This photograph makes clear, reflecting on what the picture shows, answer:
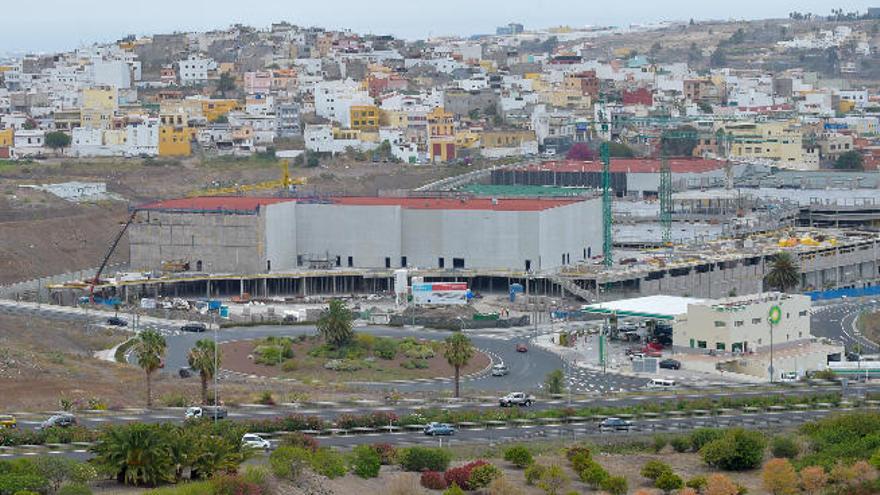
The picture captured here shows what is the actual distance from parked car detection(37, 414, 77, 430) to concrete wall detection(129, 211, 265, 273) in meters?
28.2

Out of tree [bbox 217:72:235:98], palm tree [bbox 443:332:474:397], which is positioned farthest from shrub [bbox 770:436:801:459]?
tree [bbox 217:72:235:98]

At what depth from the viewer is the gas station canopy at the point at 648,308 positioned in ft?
178

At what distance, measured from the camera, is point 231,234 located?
6750cm

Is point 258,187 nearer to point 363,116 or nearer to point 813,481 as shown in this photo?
point 363,116

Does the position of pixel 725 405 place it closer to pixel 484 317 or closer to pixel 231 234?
pixel 484 317

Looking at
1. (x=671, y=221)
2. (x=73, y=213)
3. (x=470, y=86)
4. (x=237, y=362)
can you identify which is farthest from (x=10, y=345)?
(x=470, y=86)

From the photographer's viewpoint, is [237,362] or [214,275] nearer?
[237,362]

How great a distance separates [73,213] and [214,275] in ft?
47.9

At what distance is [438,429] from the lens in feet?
127

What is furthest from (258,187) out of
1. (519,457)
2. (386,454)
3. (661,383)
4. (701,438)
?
(519,457)

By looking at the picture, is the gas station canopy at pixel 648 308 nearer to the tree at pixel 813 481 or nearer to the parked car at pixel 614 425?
the parked car at pixel 614 425

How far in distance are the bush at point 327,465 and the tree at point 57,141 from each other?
A: 2559 inches

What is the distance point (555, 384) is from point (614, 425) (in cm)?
609

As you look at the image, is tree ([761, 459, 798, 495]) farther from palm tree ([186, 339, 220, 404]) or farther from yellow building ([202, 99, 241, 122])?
yellow building ([202, 99, 241, 122])
